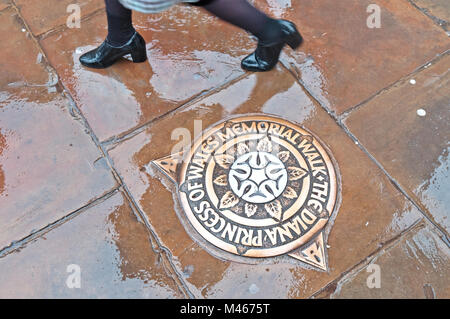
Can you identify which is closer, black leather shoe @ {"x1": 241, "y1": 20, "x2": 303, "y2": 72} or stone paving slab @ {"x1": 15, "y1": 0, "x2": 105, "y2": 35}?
black leather shoe @ {"x1": 241, "y1": 20, "x2": 303, "y2": 72}

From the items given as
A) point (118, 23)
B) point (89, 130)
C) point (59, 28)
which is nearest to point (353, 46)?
point (118, 23)

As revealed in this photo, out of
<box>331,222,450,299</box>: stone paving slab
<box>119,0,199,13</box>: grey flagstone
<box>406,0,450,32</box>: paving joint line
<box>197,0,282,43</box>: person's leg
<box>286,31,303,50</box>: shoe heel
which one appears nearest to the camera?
<box>119,0,199,13</box>: grey flagstone

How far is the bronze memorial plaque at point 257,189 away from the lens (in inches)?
72.2

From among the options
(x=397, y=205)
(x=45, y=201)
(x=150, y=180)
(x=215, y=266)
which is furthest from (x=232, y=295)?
(x=45, y=201)

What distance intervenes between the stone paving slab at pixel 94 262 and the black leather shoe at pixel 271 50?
1.10m

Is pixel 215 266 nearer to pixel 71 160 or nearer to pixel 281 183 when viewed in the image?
pixel 281 183

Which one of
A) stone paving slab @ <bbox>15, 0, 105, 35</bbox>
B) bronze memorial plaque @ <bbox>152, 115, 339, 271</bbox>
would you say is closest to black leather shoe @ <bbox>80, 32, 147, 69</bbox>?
stone paving slab @ <bbox>15, 0, 105, 35</bbox>

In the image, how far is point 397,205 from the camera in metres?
1.92

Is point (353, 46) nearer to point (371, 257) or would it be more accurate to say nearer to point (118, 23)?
point (371, 257)

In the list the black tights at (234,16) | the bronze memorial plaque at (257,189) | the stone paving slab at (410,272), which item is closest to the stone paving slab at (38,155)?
the bronze memorial plaque at (257,189)

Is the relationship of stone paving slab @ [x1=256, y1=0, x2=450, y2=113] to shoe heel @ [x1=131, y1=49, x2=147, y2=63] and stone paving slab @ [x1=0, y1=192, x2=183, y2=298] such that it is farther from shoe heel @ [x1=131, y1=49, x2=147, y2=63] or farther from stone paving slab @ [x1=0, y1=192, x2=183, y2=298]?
stone paving slab @ [x1=0, y1=192, x2=183, y2=298]

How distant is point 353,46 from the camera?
238 cm

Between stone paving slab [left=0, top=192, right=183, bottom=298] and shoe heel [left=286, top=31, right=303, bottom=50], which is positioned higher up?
shoe heel [left=286, top=31, right=303, bottom=50]

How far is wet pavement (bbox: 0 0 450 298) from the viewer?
1.80m
